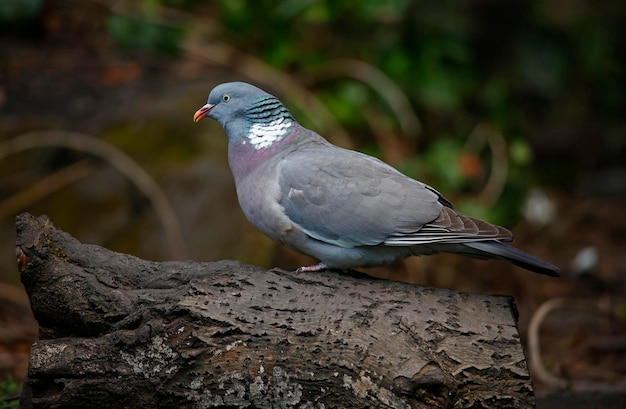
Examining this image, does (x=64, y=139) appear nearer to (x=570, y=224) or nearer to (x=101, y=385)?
(x=101, y=385)

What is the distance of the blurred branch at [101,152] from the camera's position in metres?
6.21

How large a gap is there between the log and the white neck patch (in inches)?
28.3

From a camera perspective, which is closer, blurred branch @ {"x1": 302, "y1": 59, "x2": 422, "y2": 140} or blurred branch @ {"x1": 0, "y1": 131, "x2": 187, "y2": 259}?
blurred branch @ {"x1": 0, "y1": 131, "x2": 187, "y2": 259}

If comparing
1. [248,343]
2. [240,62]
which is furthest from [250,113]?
[240,62]

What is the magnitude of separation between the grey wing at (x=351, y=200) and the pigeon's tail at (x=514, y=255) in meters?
0.23

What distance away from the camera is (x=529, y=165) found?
838cm

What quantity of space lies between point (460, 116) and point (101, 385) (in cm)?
575

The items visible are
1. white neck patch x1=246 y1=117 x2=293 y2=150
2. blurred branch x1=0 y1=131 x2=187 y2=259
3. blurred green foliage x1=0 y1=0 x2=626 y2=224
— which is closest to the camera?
white neck patch x1=246 y1=117 x2=293 y2=150

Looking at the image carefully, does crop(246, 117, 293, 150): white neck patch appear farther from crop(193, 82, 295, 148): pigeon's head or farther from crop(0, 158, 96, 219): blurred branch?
crop(0, 158, 96, 219): blurred branch

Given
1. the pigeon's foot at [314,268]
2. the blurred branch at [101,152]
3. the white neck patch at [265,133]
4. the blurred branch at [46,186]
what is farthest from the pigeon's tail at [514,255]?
the blurred branch at [46,186]

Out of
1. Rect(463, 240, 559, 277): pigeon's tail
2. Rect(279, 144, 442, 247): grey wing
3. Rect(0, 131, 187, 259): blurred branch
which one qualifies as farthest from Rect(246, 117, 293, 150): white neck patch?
Rect(0, 131, 187, 259): blurred branch

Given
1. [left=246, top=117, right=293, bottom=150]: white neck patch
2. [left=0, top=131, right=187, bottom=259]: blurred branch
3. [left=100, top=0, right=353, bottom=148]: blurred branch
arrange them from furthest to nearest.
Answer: [left=100, top=0, right=353, bottom=148]: blurred branch → [left=0, top=131, right=187, bottom=259]: blurred branch → [left=246, top=117, right=293, bottom=150]: white neck patch

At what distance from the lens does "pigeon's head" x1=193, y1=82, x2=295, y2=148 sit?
12.8 feet

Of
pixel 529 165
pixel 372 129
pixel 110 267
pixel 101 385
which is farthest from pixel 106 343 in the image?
pixel 529 165
